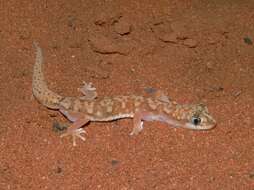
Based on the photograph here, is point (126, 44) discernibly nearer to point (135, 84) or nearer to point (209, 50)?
point (135, 84)

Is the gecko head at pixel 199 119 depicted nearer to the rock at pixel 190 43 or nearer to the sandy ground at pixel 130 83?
the sandy ground at pixel 130 83

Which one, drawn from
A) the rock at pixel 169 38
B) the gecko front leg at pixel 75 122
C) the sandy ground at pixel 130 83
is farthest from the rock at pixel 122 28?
the gecko front leg at pixel 75 122

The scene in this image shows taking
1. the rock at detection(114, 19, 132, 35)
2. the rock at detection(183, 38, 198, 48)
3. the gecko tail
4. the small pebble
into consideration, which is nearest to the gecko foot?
the gecko tail

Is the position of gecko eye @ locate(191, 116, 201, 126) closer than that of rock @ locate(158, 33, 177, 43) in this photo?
Yes

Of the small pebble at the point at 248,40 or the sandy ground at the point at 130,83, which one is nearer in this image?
the sandy ground at the point at 130,83

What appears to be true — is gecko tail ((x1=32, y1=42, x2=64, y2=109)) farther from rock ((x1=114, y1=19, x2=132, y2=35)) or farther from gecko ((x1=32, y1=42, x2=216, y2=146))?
rock ((x1=114, y1=19, x2=132, y2=35))

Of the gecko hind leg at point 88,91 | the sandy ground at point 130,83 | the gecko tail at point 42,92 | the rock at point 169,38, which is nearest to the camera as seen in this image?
the sandy ground at point 130,83

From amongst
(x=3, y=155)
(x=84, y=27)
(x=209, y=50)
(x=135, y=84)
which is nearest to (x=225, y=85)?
(x=209, y=50)

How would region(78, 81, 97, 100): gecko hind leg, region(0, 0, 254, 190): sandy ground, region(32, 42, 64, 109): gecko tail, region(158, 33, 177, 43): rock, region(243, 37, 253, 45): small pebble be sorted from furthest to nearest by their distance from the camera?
region(243, 37, 253, 45): small pebble
region(158, 33, 177, 43): rock
region(78, 81, 97, 100): gecko hind leg
region(32, 42, 64, 109): gecko tail
region(0, 0, 254, 190): sandy ground
